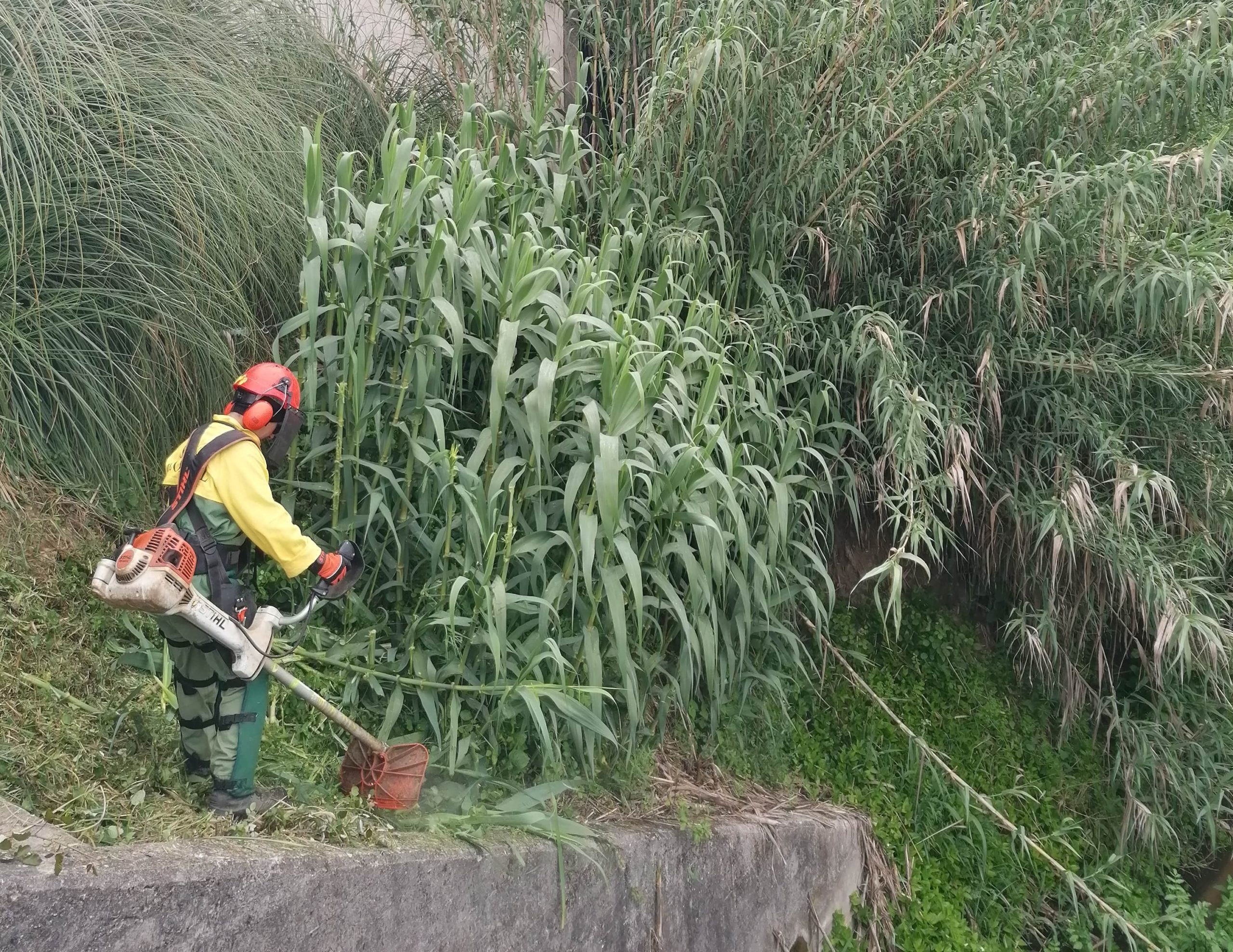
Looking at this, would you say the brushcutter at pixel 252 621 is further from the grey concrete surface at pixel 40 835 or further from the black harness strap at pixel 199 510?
the grey concrete surface at pixel 40 835

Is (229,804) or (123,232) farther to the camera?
(123,232)

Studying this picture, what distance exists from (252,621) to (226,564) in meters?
0.19

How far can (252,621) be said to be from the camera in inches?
111

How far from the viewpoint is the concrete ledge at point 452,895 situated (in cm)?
209

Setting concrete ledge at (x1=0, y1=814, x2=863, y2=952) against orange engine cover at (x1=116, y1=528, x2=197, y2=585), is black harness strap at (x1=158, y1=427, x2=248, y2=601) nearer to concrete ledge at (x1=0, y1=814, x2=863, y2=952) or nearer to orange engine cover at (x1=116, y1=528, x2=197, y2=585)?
orange engine cover at (x1=116, y1=528, x2=197, y2=585)

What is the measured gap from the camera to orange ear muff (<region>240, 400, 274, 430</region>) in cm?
291

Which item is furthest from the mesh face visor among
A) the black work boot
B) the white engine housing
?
the black work boot

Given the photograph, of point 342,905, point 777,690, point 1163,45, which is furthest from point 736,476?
point 1163,45

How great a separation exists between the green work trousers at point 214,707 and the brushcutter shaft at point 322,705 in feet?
0.17

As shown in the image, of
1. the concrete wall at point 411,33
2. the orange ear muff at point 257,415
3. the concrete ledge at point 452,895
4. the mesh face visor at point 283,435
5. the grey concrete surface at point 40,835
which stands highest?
the concrete wall at point 411,33

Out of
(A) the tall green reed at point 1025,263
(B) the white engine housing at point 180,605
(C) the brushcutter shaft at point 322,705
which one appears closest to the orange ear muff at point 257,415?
(B) the white engine housing at point 180,605

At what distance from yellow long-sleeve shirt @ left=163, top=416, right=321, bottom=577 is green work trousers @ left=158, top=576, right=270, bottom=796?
0.66 feet

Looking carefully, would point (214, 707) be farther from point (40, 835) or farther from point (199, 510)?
point (40, 835)

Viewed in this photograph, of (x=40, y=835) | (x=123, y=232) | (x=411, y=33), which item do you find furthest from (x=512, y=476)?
(x=411, y=33)
